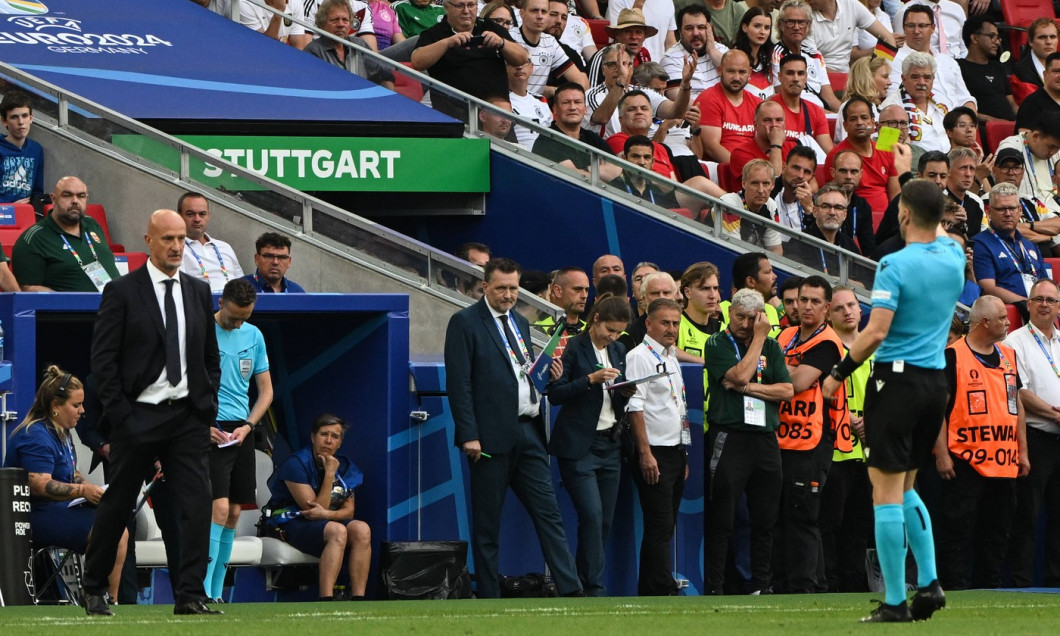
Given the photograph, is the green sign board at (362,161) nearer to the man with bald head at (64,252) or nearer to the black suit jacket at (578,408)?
the man with bald head at (64,252)

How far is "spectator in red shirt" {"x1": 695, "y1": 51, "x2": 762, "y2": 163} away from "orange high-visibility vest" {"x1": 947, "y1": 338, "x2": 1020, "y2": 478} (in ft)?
13.7

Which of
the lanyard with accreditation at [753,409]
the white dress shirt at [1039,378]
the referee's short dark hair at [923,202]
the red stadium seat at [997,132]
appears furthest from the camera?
the red stadium seat at [997,132]

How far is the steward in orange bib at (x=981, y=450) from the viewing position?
484 inches

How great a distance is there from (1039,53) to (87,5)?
9.99m

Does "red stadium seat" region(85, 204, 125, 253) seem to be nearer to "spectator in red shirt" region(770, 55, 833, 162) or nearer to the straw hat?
the straw hat

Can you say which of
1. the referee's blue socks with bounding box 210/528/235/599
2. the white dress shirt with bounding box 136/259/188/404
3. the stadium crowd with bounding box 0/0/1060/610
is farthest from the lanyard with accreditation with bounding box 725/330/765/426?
the white dress shirt with bounding box 136/259/188/404

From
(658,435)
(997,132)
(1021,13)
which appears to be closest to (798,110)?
(997,132)

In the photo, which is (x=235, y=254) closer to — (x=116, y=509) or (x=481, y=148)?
(x=481, y=148)

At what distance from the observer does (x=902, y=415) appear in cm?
775

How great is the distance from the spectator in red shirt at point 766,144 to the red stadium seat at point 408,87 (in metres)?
2.85

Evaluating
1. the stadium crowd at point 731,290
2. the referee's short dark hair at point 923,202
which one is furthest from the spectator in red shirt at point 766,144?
the referee's short dark hair at point 923,202

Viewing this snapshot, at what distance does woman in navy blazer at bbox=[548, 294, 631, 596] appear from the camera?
11102mm

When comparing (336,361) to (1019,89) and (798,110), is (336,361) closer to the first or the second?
(798,110)

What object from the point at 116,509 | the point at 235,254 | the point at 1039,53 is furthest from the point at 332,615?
the point at 1039,53
